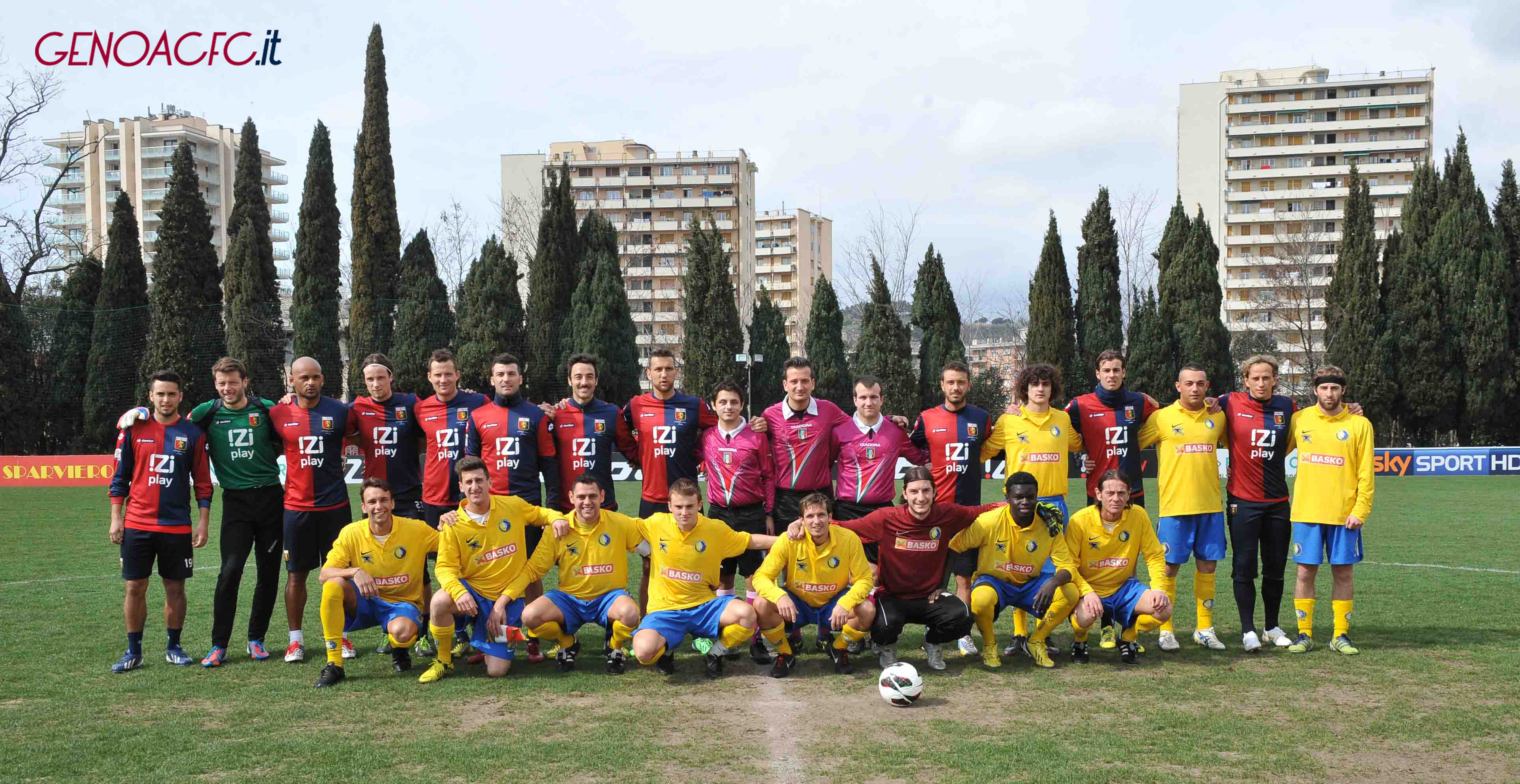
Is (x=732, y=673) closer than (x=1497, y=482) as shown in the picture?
Yes

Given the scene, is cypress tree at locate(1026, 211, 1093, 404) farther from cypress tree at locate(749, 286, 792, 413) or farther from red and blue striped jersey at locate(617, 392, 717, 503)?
red and blue striped jersey at locate(617, 392, 717, 503)

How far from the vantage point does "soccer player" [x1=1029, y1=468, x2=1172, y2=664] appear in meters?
6.04

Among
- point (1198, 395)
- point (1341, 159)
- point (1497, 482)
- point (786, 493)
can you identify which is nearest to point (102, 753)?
point (786, 493)

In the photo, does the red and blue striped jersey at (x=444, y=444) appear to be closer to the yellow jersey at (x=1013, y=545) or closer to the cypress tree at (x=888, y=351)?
the yellow jersey at (x=1013, y=545)

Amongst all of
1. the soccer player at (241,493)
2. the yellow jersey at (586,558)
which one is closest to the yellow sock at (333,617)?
the soccer player at (241,493)

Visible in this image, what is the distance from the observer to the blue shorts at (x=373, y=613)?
591cm

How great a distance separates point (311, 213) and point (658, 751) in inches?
1253

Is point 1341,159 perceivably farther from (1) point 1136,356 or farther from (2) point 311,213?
(2) point 311,213

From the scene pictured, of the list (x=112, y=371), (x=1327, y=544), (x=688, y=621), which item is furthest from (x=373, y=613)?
(x=112, y=371)

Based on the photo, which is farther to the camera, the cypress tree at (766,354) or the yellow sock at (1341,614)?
the cypress tree at (766,354)

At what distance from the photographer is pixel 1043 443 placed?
21.1 ft

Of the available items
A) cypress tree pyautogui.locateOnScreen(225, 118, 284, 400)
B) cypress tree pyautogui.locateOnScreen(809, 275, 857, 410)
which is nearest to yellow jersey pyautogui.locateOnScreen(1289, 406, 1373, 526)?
cypress tree pyautogui.locateOnScreen(225, 118, 284, 400)

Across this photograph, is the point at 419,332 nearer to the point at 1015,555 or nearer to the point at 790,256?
the point at 1015,555

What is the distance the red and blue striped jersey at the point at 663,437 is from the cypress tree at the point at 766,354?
2573cm
